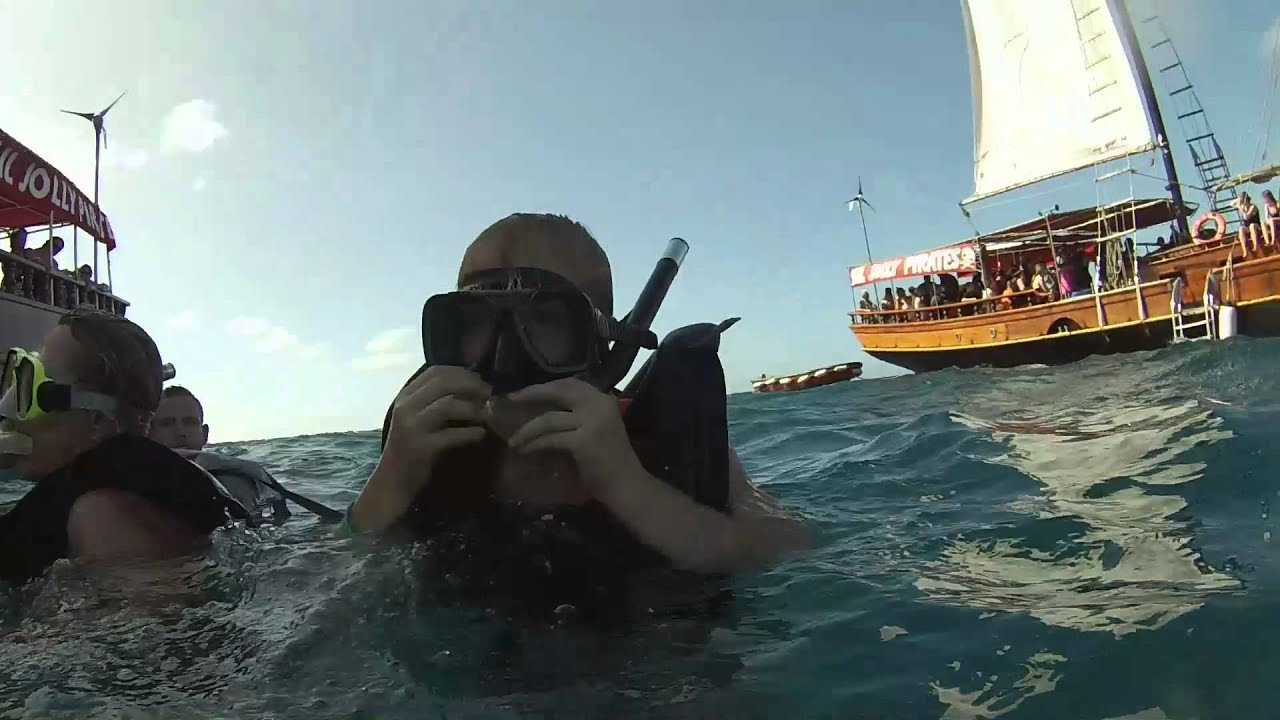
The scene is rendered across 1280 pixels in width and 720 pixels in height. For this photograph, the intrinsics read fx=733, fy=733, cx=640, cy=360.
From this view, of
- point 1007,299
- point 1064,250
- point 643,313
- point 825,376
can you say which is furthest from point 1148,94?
point 643,313

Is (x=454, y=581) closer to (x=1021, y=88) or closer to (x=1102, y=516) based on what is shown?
(x=1102, y=516)

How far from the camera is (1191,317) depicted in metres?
18.9

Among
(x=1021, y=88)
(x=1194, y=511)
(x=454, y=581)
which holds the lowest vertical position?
(x=1194, y=511)

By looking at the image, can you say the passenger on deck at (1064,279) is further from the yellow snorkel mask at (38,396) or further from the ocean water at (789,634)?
the yellow snorkel mask at (38,396)

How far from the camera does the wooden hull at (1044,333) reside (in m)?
19.4

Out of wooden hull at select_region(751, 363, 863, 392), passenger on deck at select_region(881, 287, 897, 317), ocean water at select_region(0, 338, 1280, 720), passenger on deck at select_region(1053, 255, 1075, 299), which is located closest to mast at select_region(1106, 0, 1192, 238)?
passenger on deck at select_region(1053, 255, 1075, 299)

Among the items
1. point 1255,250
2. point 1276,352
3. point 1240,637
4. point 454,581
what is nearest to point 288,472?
point 454,581

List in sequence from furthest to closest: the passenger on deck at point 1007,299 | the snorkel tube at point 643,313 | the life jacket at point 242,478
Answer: the passenger on deck at point 1007,299, the life jacket at point 242,478, the snorkel tube at point 643,313

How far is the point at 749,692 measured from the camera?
Answer: 1327 mm

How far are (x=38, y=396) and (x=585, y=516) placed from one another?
1806 mm

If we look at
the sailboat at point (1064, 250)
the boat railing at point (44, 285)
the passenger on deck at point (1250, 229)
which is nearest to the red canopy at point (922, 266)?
the sailboat at point (1064, 250)

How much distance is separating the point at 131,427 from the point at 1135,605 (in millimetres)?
2974

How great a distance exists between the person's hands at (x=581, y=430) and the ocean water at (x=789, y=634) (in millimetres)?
363

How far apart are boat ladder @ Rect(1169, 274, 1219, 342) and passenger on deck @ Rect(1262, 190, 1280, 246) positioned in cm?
136
